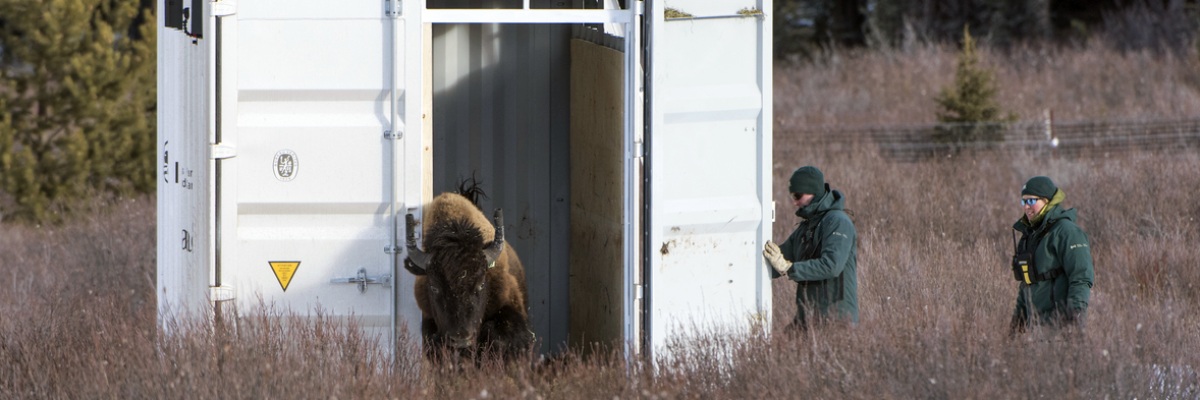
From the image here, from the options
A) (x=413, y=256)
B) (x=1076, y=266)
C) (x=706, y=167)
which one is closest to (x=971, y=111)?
(x=1076, y=266)

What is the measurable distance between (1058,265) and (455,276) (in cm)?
313

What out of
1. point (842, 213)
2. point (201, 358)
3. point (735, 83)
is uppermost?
point (735, 83)

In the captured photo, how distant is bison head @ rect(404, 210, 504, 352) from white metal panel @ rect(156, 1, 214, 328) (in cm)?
109

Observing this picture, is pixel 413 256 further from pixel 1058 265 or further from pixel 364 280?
pixel 1058 265

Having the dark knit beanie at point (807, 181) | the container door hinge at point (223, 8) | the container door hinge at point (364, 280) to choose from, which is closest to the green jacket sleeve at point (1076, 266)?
the dark knit beanie at point (807, 181)

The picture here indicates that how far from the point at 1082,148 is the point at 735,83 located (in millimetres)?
15460

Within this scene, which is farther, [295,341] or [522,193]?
[522,193]

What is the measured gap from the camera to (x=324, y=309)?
274 inches

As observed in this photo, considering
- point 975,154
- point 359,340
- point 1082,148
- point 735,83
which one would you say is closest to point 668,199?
point 735,83

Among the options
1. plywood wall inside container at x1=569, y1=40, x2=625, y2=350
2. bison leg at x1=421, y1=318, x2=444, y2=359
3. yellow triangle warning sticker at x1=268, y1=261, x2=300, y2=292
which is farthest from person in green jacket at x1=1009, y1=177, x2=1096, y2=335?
yellow triangle warning sticker at x1=268, y1=261, x2=300, y2=292

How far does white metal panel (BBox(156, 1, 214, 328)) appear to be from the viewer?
6914mm

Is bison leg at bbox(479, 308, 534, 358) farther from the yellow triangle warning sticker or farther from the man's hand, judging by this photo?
the man's hand

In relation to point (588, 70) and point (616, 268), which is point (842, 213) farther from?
point (588, 70)

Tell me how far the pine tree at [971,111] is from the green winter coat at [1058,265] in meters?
14.1
